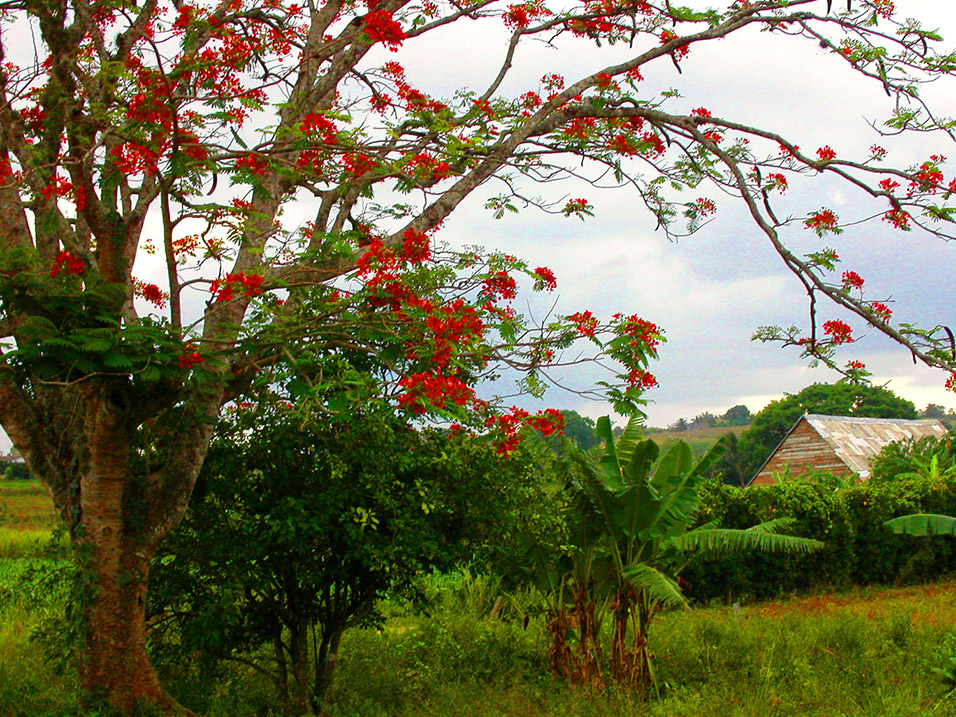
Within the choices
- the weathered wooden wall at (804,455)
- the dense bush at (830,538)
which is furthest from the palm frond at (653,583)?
the weathered wooden wall at (804,455)

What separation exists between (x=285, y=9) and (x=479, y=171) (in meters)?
2.74

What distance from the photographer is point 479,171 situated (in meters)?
7.92

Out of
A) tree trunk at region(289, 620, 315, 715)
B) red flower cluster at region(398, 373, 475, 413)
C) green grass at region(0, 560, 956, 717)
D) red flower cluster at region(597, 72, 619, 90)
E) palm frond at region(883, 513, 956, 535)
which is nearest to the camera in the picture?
red flower cluster at region(398, 373, 475, 413)

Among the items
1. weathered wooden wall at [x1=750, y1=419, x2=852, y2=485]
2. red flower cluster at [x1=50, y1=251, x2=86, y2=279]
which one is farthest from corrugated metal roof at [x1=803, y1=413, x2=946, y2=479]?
red flower cluster at [x1=50, y1=251, x2=86, y2=279]

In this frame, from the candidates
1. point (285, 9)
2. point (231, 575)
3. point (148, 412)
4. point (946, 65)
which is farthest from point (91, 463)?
point (946, 65)

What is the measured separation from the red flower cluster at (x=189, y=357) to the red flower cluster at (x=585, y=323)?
285cm

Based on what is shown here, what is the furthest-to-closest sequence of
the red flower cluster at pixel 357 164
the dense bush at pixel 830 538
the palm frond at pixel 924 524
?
the dense bush at pixel 830 538
the palm frond at pixel 924 524
the red flower cluster at pixel 357 164

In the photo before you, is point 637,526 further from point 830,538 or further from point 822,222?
point 830,538

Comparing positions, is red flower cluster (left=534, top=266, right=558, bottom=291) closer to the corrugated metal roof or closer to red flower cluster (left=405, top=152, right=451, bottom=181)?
red flower cluster (left=405, top=152, right=451, bottom=181)

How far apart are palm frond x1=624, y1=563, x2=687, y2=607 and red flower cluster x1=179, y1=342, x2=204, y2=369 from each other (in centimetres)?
468

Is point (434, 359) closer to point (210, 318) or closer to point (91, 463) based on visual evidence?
point (210, 318)

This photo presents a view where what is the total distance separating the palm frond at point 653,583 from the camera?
26.3 ft

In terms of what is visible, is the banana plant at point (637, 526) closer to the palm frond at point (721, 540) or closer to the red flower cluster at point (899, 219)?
the palm frond at point (721, 540)

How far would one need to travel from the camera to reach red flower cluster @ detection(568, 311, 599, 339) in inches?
275
